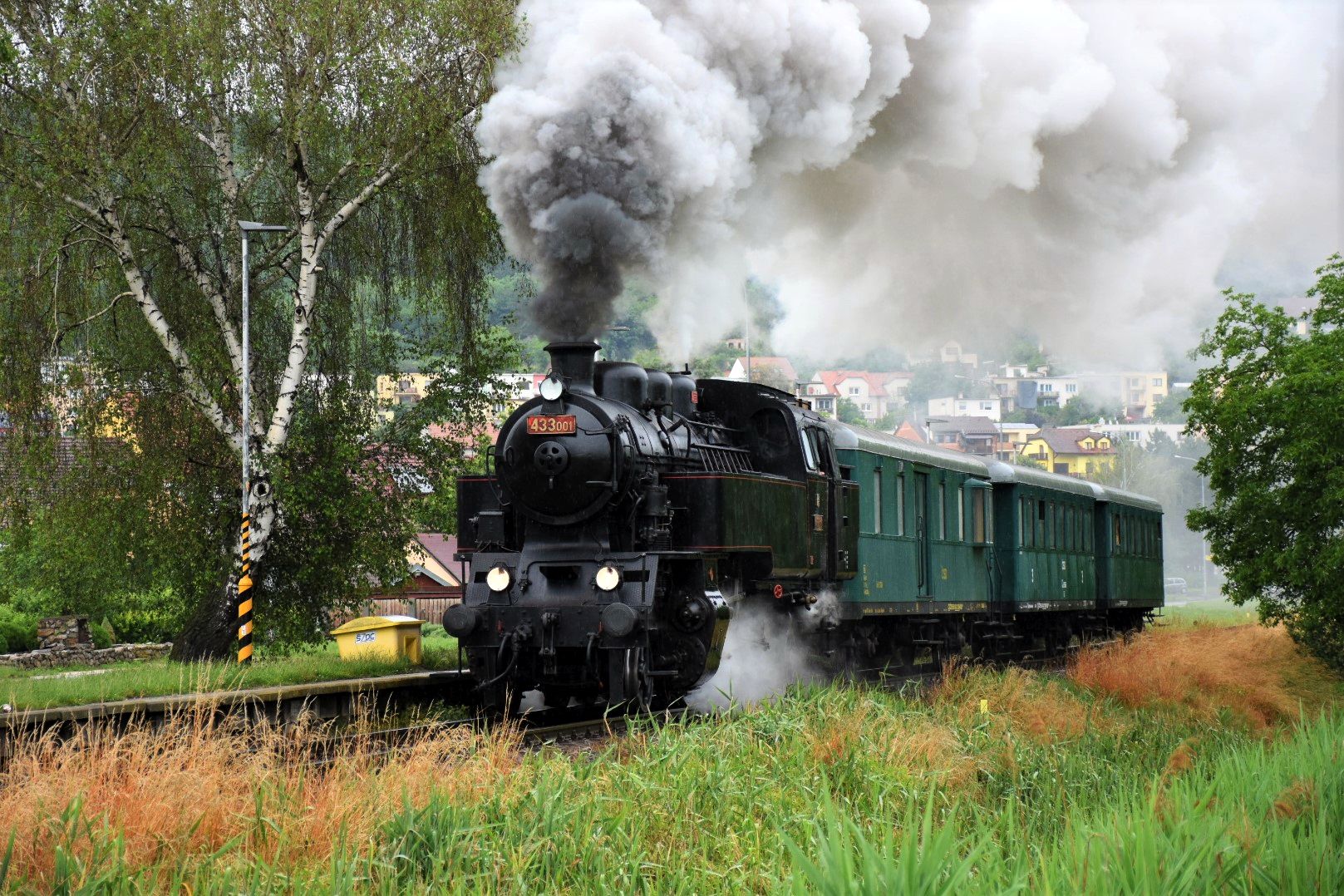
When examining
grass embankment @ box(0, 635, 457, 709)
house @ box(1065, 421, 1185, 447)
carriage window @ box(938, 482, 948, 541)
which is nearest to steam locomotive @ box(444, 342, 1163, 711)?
carriage window @ box(938, 482, 948, 541)

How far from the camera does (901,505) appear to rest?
58.8ft

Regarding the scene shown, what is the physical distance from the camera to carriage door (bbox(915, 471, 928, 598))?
18477 millimetres

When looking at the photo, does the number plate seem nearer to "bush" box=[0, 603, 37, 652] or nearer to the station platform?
the station platform

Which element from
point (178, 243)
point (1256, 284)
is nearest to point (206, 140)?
point (178, 243)

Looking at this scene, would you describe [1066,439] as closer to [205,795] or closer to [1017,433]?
[1017,433]

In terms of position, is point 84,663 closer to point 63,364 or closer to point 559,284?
point 63,364

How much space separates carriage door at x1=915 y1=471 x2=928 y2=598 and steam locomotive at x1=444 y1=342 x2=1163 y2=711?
390 mm

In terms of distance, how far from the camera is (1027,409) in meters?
134

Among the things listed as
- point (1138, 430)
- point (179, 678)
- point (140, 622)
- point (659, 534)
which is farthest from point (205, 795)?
point (1138, 430)

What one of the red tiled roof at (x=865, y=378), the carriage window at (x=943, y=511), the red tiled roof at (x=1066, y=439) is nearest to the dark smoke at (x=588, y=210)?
the carriage window at (x=943, y=511)

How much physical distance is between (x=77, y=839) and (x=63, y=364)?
13.3m

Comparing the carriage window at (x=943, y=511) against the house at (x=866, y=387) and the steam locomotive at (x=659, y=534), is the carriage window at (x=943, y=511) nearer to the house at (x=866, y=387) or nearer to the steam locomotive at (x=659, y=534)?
the steam locomotive at (x=659, y=534)

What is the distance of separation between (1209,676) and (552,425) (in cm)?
1093

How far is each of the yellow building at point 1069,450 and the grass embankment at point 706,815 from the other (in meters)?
83.6
